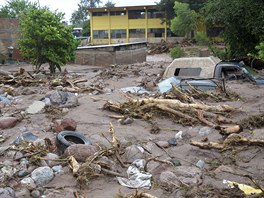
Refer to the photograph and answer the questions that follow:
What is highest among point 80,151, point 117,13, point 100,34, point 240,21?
point 117,13

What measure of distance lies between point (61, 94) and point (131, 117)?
247cm

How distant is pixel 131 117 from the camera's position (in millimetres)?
7961

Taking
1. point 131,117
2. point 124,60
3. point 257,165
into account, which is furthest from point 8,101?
point 124,60

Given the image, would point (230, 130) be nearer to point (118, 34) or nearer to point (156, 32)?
point (156, 32)

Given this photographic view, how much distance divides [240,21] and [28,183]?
595 inches

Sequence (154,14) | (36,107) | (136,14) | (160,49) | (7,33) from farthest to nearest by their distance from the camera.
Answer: (136,14) < (154,14) < (160,49) < (7,33) < (36,107)

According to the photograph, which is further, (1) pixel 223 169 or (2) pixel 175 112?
(2) pixel 175 112

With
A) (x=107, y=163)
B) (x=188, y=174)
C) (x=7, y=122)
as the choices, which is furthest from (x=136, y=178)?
(x=7, y=122)

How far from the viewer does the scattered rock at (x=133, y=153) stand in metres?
5.62

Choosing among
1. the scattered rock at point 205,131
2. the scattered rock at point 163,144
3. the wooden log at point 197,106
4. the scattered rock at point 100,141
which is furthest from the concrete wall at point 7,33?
the scattered rock at point 163,144

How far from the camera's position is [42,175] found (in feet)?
16.0

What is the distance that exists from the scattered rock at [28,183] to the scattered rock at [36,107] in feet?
13.1

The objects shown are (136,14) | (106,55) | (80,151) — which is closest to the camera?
(80,151)

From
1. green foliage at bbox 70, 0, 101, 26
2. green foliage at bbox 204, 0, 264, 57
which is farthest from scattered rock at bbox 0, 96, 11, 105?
green foliage at bbox 70, 0, 101, 26
